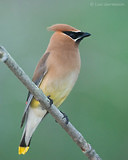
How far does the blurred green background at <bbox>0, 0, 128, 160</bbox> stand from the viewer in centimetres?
466

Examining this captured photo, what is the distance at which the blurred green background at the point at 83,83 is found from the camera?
183 inches

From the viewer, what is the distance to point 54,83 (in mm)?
3891

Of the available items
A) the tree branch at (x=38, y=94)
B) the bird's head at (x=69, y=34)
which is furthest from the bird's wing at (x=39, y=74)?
the tree branch at (x=38, y=94)

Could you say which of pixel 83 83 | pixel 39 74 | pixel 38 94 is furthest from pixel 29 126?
pixel 38 94

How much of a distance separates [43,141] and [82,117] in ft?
1.99

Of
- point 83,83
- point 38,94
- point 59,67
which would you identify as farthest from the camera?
point 83,83

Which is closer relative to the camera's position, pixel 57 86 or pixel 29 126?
pixel 57 86

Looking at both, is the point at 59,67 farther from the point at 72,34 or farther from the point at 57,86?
the point at 72,34

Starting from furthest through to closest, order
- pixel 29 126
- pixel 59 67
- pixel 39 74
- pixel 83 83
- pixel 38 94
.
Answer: pixel 83 83 < pixel 29 126 < pixel 39 74 < pixel 59 67 < pixel 38 94

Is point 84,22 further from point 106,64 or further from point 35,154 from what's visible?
point 35,154

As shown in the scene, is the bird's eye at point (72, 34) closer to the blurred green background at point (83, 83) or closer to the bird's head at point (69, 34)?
the bird's head at point (69, 34)

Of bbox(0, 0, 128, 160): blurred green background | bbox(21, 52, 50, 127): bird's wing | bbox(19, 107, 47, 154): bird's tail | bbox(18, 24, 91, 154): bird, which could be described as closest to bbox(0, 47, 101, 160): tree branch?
bbox(18, 24, 91, 154): bird

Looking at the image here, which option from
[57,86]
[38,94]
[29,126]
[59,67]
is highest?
[38,94]

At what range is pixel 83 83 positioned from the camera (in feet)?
16.6
